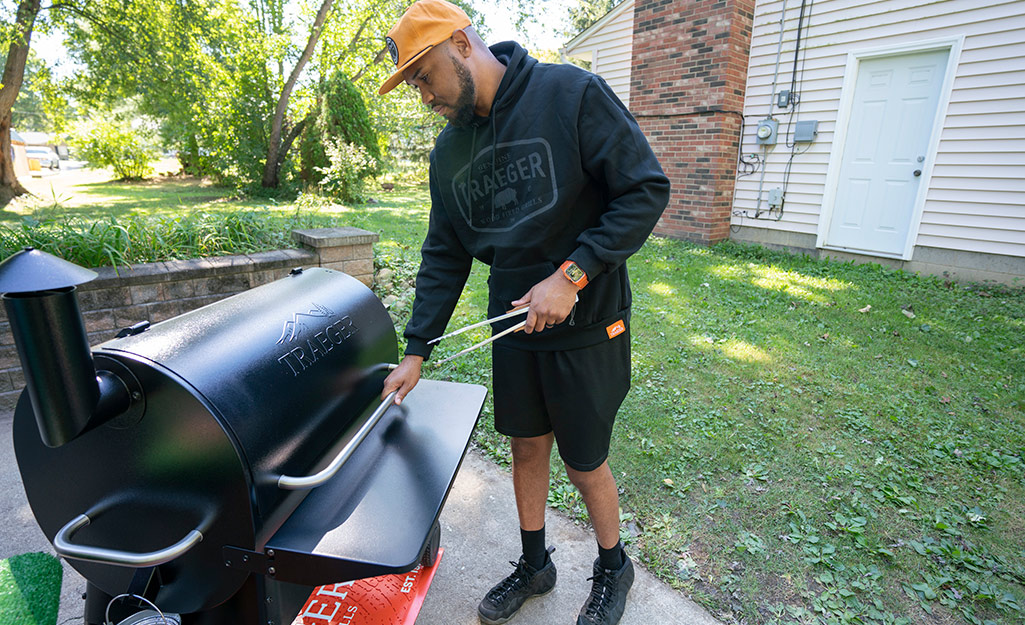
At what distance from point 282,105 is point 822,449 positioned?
1420 cm

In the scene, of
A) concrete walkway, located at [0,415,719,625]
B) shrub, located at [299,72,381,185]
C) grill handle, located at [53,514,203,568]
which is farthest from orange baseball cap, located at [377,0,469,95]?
shrub, located at [299,72,381,185]

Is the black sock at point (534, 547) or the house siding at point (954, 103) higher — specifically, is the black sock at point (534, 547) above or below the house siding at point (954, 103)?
below

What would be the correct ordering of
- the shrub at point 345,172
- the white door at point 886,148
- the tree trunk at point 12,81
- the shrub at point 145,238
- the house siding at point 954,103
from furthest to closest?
the shrub at point 345,172 < the tree trunk at point 12,81 < the white door at point 886,148 < the house siding at point 954,103 < the shrub at point 145,238

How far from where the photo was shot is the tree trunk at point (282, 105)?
12.5 meters

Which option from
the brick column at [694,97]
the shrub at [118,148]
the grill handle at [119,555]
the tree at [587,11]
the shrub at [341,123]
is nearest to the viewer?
the grill handle at [119,555]

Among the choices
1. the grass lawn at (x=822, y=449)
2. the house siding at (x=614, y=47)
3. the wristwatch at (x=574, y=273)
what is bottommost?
the grass lawn at (x=822, y=449)

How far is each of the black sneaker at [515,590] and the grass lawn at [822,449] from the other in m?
0.42

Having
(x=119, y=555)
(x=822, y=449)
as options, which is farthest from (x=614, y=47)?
(x=119, y=555)

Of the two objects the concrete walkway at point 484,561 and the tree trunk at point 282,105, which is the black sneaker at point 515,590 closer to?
the concrete walkway at point 484,561

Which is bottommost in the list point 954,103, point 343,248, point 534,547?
point 534,547

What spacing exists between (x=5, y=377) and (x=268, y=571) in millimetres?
3160

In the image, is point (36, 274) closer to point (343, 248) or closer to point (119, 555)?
point (119, 555)

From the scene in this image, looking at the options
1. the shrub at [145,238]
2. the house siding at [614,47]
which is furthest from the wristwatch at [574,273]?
the house siding at [614,47]

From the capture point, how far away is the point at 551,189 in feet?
4.81
